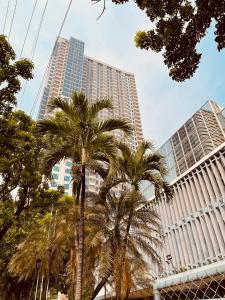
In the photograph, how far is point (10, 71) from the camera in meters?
8.93

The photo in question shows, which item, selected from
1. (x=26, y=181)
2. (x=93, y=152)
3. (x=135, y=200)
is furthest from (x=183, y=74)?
(x=26, y=181)

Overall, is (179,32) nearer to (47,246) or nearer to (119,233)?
(119,233)

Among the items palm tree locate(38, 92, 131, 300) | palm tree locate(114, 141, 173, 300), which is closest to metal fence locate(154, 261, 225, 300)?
palm tree locate(114, 141, 173, 300)

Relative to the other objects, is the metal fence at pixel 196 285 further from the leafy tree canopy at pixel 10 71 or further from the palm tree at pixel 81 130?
the leafy tree canopy at pixel 10 71

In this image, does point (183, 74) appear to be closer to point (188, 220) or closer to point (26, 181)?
point (188, 220)

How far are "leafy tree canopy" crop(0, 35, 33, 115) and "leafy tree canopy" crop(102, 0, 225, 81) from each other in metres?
5.08

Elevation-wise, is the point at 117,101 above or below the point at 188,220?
above

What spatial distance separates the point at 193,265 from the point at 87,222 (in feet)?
18.5

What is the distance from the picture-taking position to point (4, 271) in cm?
2225

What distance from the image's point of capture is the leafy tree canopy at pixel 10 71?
8.78 meters

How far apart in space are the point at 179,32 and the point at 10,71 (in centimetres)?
617

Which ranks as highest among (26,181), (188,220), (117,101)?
(117,101)

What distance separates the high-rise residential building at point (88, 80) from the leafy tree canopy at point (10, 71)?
279 feet

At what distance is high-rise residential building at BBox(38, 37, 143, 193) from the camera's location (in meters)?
97.5
